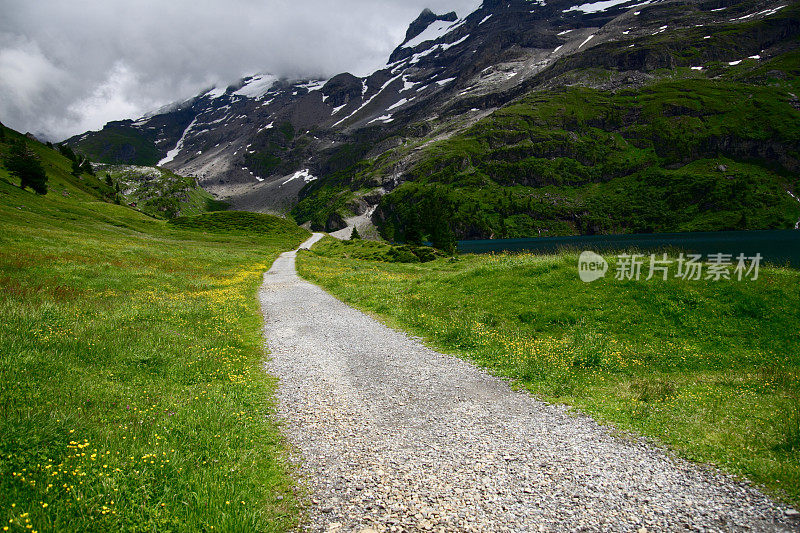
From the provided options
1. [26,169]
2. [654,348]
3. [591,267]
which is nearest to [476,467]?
[654,348]

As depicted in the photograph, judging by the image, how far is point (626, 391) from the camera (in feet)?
35.8

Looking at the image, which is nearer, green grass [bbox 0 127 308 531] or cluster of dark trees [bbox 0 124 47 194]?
green grass [bbox 0 127 308 531]

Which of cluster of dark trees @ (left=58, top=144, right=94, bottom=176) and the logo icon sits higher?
cluster of dark trees @ (left=58, top=144, right=94, bottom=176)

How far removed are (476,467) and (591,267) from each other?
17.3m

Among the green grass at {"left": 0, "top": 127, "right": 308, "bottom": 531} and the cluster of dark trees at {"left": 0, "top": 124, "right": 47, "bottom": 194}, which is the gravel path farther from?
the cluster of dark trees at {"left": 0, "top": 124, "right": 47, "bottom": 194}

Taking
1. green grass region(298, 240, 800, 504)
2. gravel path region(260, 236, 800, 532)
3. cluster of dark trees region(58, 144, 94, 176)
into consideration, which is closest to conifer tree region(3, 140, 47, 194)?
cluster of dark trees region(58, 144, 94, 176)

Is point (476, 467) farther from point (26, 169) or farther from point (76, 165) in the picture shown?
point (76, 165)

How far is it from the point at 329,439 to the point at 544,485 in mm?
4742

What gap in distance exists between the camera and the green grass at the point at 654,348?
26.7 ft

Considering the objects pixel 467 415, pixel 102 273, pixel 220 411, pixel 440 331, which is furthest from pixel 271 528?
pixel 102 273

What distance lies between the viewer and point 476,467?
7.39 metres

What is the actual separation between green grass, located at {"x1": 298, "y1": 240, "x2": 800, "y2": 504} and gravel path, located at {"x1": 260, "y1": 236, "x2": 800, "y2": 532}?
1.09 m

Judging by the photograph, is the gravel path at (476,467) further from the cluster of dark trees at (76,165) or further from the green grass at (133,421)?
the cluster of dark trees at (76,165)

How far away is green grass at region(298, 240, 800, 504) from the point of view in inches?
320
